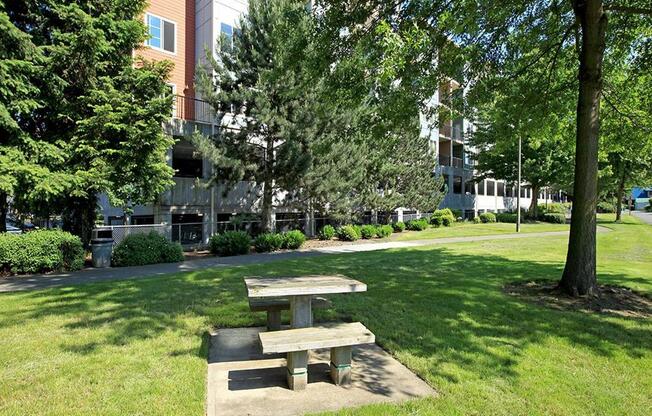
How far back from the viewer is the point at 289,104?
17344 mm

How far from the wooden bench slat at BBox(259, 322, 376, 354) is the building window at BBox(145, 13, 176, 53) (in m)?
19.5

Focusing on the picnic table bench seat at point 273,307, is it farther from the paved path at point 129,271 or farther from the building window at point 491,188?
the building window at point 491,188

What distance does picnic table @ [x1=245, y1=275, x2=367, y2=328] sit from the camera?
13.5ft

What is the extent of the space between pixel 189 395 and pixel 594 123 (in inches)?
321

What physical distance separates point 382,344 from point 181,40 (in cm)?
2047

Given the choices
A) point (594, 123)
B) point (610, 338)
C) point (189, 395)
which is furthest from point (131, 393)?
point (594, 123)

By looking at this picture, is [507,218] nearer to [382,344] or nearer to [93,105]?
[93,105]

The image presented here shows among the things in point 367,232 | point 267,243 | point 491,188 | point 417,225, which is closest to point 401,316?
point 267,243

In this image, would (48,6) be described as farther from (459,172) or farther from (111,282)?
(459,172)

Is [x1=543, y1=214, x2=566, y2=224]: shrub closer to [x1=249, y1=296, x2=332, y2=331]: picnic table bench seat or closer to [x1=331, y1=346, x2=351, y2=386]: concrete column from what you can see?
[x1=249, y1=296, x2=332, y2=331]: picnic table bench seat

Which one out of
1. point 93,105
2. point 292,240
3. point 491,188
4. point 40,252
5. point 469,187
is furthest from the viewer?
point 491,188

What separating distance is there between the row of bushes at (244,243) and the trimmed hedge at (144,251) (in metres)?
1.69

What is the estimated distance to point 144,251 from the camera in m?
13.4

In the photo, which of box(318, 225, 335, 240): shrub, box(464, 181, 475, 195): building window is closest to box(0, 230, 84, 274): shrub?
box(318, 225, 335, 240): shrub
